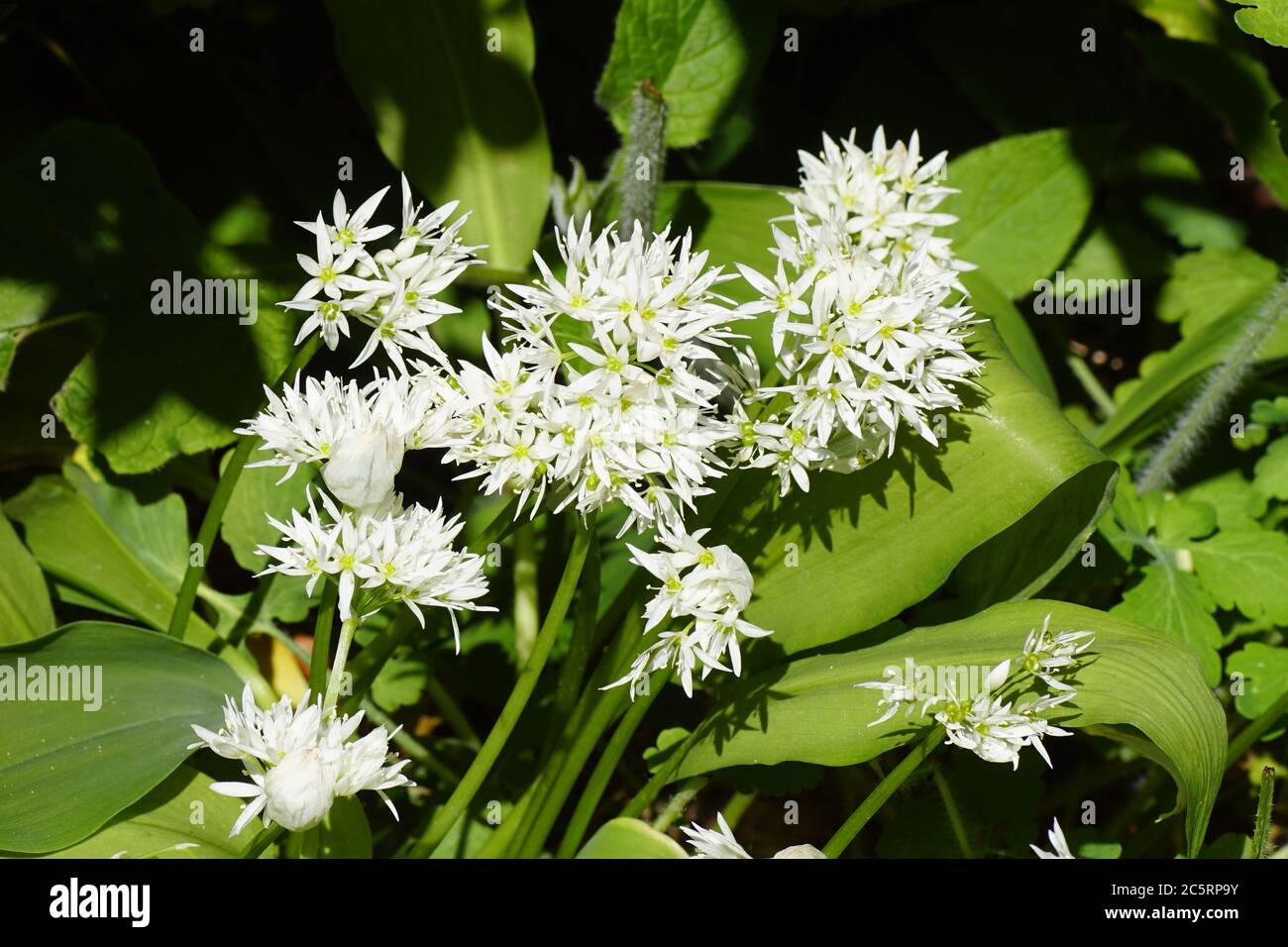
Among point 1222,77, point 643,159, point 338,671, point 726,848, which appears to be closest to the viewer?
point 338,671

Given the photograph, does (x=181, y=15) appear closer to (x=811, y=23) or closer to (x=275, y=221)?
(x=275, y=221)

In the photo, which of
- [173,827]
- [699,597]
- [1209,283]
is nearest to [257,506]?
[173,827]

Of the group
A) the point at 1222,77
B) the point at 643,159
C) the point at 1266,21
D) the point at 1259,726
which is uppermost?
the point at 1222,77

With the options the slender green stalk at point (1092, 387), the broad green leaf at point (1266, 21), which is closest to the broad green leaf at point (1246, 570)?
the slender green stalk at point (1092, 387)

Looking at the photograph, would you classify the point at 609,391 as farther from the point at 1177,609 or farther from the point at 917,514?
the point at 1177,609

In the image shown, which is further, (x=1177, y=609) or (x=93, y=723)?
(x=1177, y=609)
